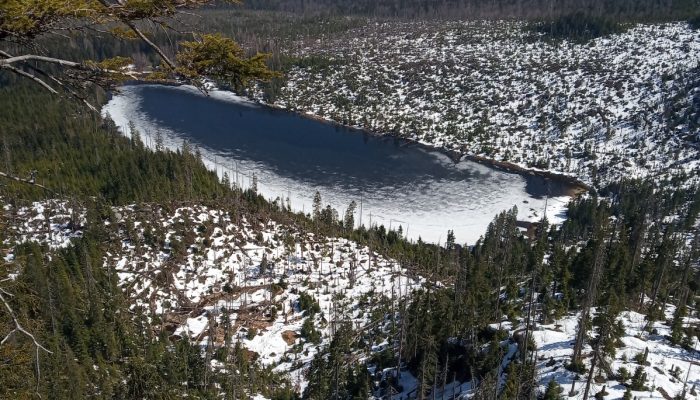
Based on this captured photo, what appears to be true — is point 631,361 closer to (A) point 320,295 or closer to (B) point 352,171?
(A) point 320,295

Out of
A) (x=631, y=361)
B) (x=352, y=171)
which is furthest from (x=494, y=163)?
(x=631, y=361)

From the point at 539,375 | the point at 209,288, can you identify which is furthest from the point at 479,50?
the point at 539,375

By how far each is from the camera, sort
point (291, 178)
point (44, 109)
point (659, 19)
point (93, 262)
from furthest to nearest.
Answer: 1. point (659, 19)
2. point (44, 109)
3. point (291, 178)
4. point (93, 262)

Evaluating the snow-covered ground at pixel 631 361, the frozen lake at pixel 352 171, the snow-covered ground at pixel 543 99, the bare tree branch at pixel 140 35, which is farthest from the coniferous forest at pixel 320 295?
the snow-covered ground at pixel 543 99

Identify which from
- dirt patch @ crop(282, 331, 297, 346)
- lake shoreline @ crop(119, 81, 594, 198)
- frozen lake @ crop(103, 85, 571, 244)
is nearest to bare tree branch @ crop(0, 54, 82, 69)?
dirt patch @ crop(282, 331, 297, 346)

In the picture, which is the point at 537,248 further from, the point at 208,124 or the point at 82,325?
the point at 208,124

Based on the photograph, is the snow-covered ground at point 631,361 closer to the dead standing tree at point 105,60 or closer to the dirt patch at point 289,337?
the dirt patch at point 289,337
